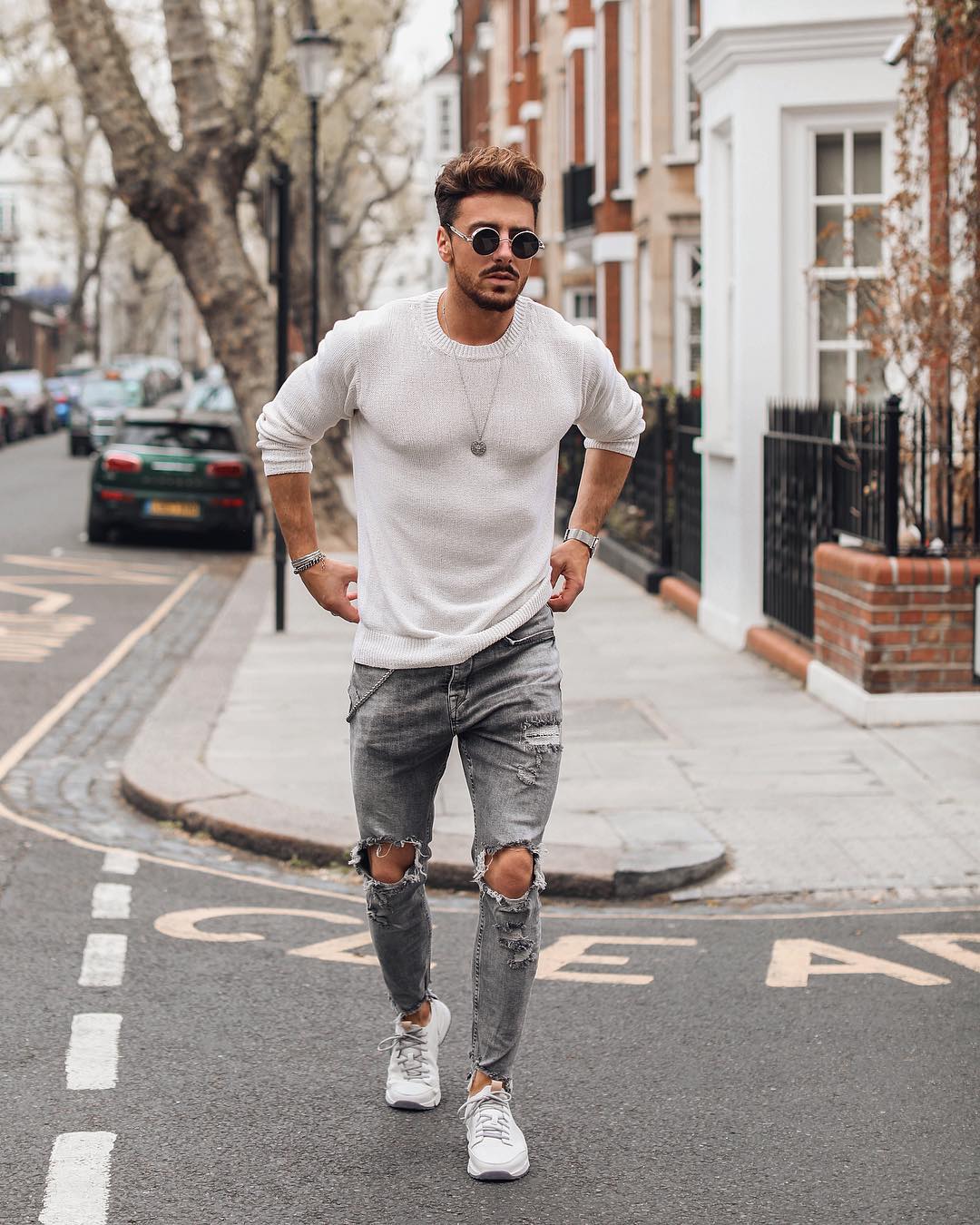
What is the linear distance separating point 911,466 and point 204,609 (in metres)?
7.62

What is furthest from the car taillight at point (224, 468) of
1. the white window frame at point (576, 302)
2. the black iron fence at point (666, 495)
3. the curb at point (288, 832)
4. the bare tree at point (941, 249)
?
the white window frame at point (576, 302)

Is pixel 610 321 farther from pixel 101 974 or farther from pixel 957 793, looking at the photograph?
pixel 101 974

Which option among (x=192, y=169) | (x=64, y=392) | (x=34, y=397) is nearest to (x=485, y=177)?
(x=192, y=169)

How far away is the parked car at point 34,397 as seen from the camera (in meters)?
49.7

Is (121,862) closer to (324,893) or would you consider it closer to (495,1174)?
(324,893)

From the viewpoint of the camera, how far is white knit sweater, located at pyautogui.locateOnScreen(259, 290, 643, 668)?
390cm

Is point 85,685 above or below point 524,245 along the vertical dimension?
below

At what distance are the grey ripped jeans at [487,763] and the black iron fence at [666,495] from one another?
374 inches

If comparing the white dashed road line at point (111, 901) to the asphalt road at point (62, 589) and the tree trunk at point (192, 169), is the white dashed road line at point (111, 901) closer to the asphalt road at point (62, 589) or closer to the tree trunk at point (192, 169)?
the asphalt road at point (62, 589)

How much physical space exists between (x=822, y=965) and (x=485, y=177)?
8.90ft

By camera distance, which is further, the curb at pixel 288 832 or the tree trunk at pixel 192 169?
the tree trunk at pixel 192 169

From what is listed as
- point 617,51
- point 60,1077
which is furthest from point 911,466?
point 617,51

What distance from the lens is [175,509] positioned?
68.3 feet

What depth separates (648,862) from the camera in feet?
21.7
